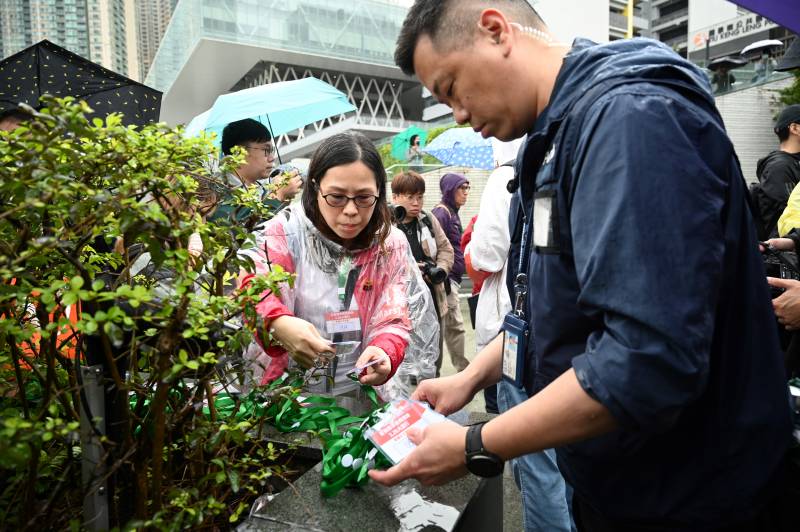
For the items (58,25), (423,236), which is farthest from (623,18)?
(423,236)

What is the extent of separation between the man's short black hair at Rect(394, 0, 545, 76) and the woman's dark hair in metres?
1.06

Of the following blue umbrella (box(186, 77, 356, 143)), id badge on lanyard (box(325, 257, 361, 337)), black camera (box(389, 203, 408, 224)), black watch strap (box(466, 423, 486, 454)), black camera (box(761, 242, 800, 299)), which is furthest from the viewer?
black camera (box(389, 203, 408, 224))

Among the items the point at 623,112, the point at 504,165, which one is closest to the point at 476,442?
the point at 623,112

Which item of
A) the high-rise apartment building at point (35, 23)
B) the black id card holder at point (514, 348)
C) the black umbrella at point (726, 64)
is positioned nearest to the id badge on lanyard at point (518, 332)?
the black id card holder at point (514, 348)

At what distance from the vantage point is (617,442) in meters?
1.08

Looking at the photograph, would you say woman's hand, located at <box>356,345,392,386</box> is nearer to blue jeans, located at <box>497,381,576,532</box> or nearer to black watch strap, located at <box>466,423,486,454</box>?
blue jeans, located at <box>497,381,576,532</box>

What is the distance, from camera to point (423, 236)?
5207mm

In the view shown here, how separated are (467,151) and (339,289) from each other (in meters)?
5.78

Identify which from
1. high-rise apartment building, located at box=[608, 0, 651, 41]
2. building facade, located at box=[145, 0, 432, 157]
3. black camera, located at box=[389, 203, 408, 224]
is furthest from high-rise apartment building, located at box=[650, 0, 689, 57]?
black camera, located at box=[389, 203, 408, 224]

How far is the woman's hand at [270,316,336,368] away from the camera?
2010mm

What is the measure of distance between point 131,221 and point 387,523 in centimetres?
96

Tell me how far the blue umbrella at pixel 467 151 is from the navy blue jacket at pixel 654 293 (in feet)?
21.2

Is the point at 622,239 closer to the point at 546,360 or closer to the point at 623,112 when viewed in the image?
the point at 623,112

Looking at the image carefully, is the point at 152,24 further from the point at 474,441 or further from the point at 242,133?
the point at 474,441
